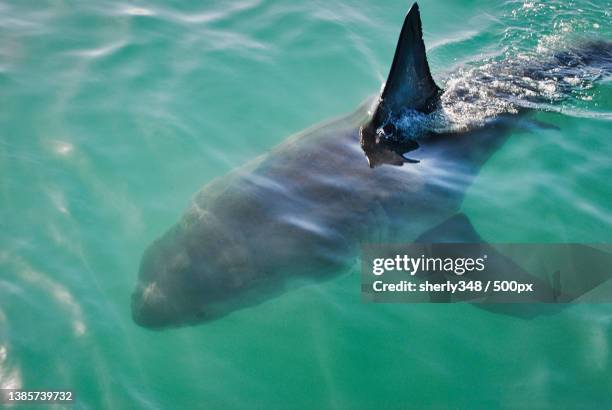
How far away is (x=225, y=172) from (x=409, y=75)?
233 cm

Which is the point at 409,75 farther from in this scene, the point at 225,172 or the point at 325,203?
the point at 225,172

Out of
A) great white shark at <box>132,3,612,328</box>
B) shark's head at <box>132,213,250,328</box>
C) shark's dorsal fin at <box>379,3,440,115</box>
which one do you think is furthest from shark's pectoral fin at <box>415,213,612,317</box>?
shark's head at <box>132,213,250,328</box>

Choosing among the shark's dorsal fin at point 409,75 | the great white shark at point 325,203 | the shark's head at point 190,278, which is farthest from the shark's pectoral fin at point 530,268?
the shark's head at point 190,278

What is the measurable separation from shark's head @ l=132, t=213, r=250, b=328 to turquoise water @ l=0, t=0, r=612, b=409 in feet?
0.70

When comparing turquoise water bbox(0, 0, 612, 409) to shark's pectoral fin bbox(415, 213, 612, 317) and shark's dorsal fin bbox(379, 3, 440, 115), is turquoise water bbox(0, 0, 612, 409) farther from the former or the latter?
shark's dorsal fin bbox(379, 3, 440, 115)

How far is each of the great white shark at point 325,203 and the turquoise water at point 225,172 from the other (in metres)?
0.26

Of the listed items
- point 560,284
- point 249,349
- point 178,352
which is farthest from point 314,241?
point 560,284

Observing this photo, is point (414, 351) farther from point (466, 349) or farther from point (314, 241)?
point (314, 241)

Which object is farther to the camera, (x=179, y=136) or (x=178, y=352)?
(x=179, y=136)

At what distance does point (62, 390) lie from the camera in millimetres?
4930

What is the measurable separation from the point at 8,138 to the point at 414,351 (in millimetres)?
5269

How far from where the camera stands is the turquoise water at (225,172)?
203 inches

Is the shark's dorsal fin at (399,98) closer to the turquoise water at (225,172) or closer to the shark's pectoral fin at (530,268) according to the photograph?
the shark's pectoral fin at (530,268)

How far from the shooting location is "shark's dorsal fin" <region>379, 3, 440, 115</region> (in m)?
6.20
